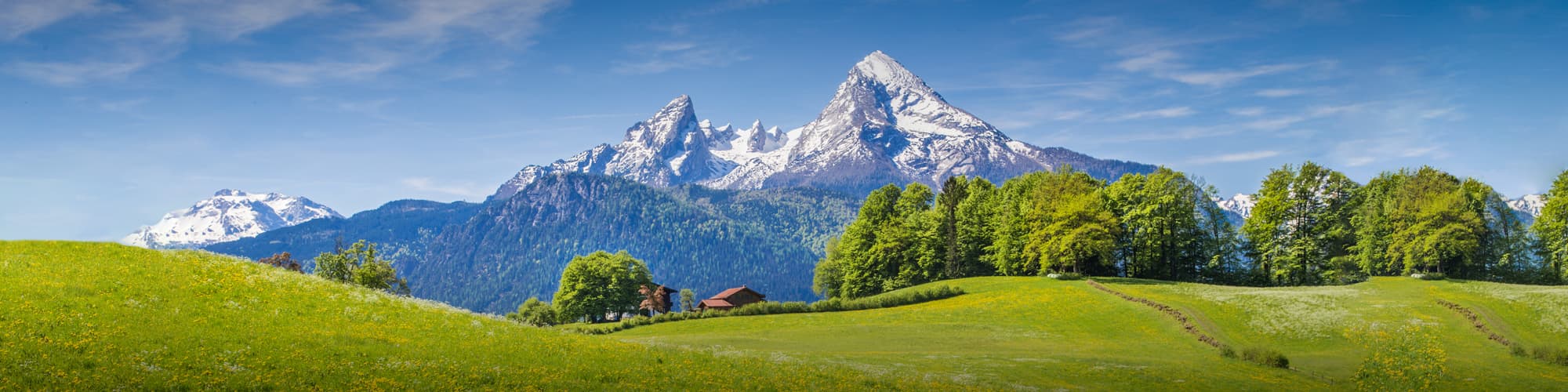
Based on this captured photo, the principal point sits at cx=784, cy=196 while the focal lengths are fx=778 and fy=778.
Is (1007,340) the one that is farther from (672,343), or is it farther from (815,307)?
(672,343)

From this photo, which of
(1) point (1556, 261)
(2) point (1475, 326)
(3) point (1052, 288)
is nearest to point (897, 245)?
(3) point (1052, 288)

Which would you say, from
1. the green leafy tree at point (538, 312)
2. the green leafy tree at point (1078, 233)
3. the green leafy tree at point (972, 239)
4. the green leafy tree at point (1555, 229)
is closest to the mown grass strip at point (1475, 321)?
the green leafy tree at point (1555, 229)

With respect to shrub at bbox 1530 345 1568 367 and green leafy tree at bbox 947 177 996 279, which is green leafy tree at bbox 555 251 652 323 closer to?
green leafy tree at bbox 947 177 996 279

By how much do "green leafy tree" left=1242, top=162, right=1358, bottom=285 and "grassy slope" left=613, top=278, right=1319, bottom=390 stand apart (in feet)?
80.1

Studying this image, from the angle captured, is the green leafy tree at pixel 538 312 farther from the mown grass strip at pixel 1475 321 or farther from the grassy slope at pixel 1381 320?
the mown grass strip at pixel 1475 321

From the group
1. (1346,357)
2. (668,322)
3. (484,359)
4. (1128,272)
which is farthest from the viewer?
(1128,272)

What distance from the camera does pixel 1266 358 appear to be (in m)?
45.0

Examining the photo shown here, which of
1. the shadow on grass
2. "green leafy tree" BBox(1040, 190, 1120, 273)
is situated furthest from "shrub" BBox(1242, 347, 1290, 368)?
"green leafy tree" BBox(1040, 190, 1120, 273)

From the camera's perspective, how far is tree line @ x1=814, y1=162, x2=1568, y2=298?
74938 mm

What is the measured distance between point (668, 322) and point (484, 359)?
41.8 metres

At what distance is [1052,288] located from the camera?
7606 cm

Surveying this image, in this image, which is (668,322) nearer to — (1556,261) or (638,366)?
(638,366)

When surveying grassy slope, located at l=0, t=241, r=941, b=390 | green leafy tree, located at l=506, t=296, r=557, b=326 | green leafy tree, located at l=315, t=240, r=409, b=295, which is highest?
green leafy tree, located at l=315, t=240, r=409, b=295

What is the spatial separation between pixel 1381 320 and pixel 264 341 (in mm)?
67126
